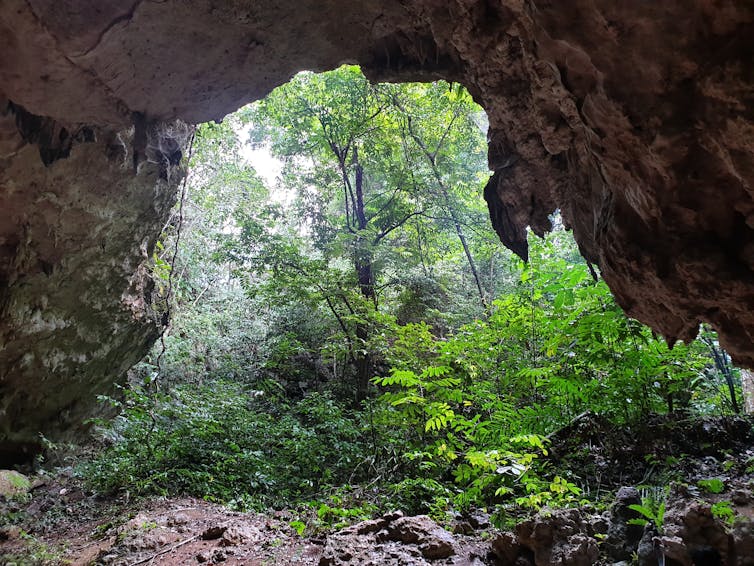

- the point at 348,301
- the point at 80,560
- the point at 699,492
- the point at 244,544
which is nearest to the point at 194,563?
the point at 244,544

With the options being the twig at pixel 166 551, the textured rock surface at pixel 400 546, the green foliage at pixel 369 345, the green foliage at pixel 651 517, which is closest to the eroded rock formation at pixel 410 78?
the green foliage at pixel 651 517

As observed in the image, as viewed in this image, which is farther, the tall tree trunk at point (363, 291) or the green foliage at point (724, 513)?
the tall tree trunk at point (363, 291)

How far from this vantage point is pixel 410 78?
5.01m

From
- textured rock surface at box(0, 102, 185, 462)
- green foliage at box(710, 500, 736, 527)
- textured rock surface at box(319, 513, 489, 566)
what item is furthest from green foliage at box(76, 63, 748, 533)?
textured rock surface at box(0, 102, 185, 462)

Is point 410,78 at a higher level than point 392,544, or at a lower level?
higher

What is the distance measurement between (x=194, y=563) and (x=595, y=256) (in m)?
4.52

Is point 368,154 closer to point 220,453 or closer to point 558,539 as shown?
point 220,453

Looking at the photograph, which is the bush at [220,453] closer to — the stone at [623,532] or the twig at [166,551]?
the twig at [166,551]

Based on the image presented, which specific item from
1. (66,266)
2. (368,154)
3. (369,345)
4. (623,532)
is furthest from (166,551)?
(368,154)

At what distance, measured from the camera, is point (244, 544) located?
4004 millimetres

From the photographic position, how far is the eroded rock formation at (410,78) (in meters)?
2.02

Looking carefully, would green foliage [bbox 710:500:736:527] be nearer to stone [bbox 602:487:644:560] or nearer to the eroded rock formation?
stone [bbox 602:487:644:560]

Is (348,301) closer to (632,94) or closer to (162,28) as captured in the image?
(162,28)

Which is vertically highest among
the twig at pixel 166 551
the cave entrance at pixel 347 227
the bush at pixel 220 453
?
the cave entrance at pixel 347 227
